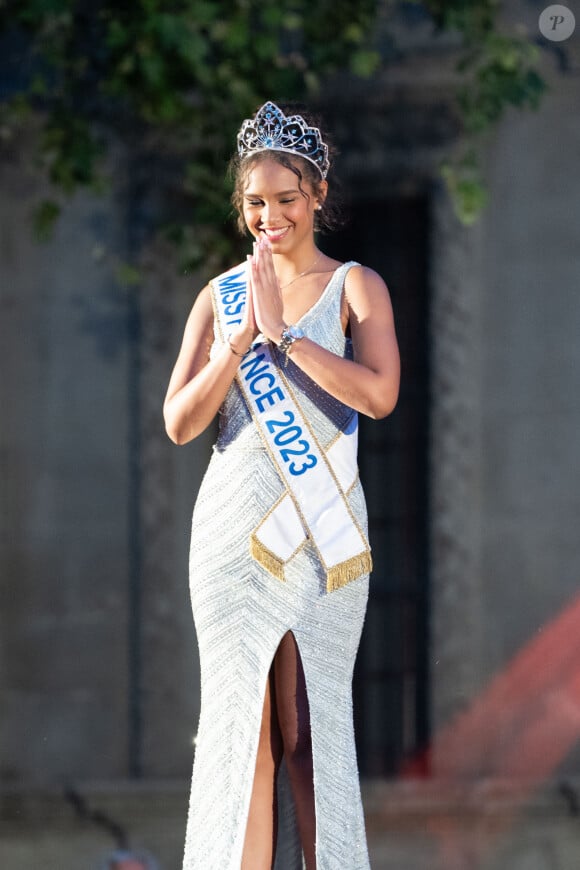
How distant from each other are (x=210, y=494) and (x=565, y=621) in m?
4.73

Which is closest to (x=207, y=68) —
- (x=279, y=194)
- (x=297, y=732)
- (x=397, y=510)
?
(x=397, y=510)

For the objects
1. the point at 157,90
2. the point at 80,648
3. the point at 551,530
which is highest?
the point at 157,90

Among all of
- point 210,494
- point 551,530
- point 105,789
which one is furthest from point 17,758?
point 210,494

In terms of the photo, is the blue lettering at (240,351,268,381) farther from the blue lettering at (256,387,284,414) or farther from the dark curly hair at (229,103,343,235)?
the dark curly hair at (229,103,343,235)

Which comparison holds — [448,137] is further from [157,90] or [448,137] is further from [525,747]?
[525,747]

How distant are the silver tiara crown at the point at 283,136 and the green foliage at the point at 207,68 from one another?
3.05m

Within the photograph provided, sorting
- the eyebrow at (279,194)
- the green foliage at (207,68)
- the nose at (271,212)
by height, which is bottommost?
the nose at (271,212)

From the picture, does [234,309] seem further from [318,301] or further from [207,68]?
[207,68]

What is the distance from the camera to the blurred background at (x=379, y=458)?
26.6ft

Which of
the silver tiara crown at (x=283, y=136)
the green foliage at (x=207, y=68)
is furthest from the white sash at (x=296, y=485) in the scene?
the green foliage at (x=207, y=68)

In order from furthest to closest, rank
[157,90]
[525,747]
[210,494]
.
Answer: [525,747], [157,90], [210,494]

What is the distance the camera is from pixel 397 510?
8445 millimetres

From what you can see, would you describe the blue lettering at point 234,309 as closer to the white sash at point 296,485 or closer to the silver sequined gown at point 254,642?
the white sash at point 296,485

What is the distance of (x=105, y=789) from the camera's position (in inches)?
322
